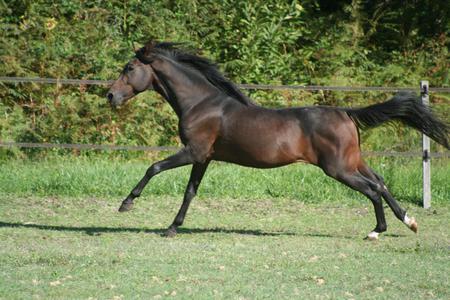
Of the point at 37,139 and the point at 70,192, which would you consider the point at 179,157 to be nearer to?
the point at 70,192

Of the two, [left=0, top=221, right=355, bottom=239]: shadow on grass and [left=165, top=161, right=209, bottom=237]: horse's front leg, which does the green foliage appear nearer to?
[left=0, top=221, right=355, bottom=239]: shadow on grass

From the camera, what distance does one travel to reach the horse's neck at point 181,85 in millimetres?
9219

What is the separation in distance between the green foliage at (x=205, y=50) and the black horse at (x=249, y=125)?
438 centimetres

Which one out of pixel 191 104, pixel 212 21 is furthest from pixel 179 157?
pixel 212 21

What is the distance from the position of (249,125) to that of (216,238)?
48.8 inches

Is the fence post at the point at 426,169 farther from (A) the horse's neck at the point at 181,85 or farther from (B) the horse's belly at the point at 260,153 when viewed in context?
(A) the horse's neck at the point at 181,85

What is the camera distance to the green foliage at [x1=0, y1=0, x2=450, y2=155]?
14.0 m

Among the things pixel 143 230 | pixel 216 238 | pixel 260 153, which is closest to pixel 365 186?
pixel 260 153

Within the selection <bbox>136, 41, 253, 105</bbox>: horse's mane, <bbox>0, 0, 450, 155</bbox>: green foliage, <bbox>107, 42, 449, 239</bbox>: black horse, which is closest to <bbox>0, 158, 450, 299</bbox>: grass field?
<bbox>107, 42, 449, 239</bbox>: black horse

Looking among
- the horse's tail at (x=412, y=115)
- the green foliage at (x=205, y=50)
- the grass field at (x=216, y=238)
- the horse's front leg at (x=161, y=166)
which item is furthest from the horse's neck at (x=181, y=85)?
the green foliage at (x=205, y=50)

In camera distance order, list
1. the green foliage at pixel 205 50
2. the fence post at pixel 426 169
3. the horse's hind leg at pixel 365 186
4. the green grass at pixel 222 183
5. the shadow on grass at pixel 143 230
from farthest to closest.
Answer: the green foliage at pixel 205 50
the green grass at pixel 222 183
the fence post at pixel 426 169
the shadow on grass at pixel 143 230
the horse's hind leg at pixel 365 186

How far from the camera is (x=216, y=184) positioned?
12188 millimetres

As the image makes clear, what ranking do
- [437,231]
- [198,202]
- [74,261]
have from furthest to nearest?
[198,202]
[437,231]
[74,261]

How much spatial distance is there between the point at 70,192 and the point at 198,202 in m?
1.84
